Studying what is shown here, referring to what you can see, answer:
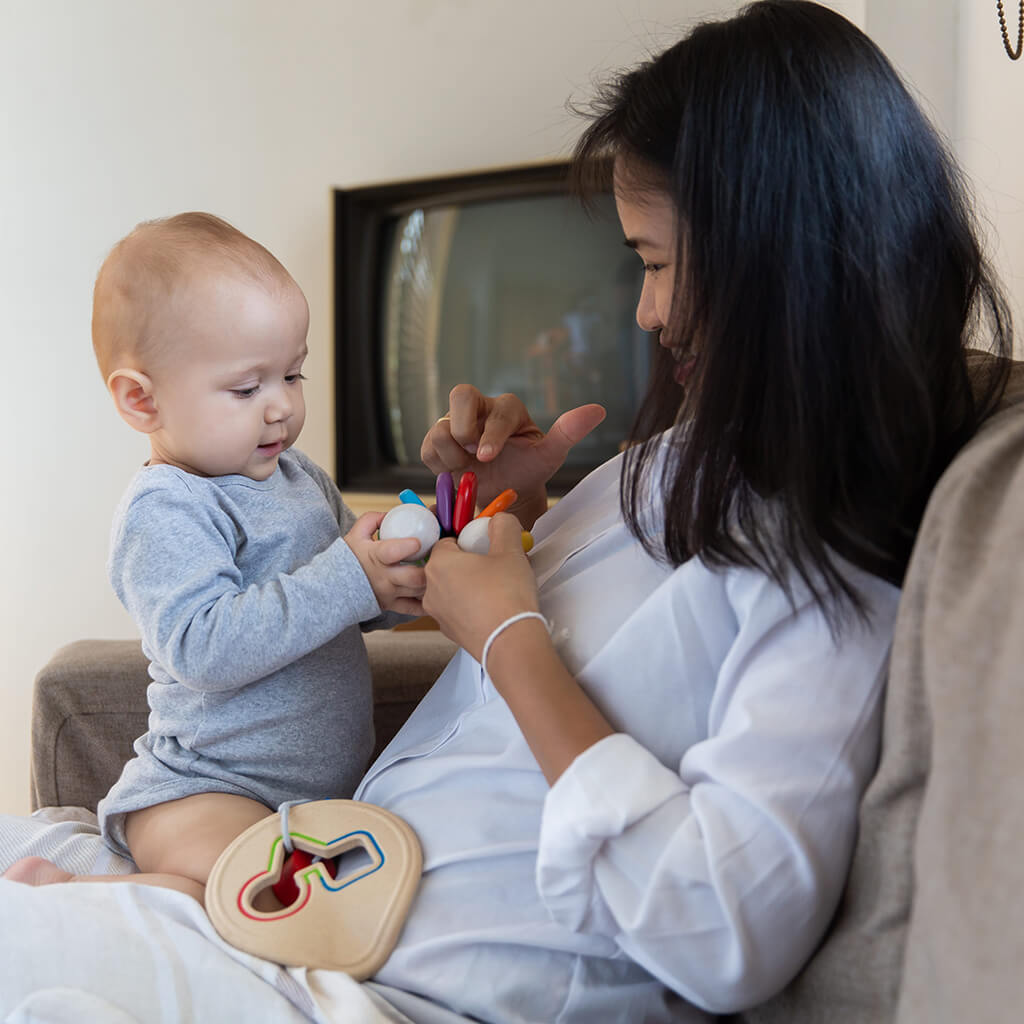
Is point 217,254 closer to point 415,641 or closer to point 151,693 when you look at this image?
point 151,693

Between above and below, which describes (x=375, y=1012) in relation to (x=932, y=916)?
below

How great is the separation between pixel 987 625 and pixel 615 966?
0.40 m

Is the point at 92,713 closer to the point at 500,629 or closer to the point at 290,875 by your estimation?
the point at 290,875

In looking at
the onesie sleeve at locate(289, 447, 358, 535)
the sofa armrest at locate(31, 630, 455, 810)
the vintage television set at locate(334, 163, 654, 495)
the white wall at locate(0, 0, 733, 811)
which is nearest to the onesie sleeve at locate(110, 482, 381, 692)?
the onesie sleeve at locate(289, 447, 358, 535)

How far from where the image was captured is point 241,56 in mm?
3061

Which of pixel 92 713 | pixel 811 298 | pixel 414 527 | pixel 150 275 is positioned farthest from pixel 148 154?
pixel 811 298

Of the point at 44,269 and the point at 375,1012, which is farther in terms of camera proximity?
the point at 44,269

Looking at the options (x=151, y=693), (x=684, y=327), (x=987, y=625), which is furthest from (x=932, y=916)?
(x=151, y=693)

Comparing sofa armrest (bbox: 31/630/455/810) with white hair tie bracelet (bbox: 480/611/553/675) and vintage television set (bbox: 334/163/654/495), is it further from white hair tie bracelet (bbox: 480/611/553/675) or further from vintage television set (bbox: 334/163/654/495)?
vintage television set (bbox: 334/163/654/495)

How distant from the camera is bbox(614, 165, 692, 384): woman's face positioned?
0.81 m

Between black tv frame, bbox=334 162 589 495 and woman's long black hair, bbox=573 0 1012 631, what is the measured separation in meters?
2.03

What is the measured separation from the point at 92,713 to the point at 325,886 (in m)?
0.73

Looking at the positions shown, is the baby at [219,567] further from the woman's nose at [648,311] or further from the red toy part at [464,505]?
the woman's nose at [648,311]

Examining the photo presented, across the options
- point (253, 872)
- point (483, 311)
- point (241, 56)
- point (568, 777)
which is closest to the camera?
point (568, 777)
